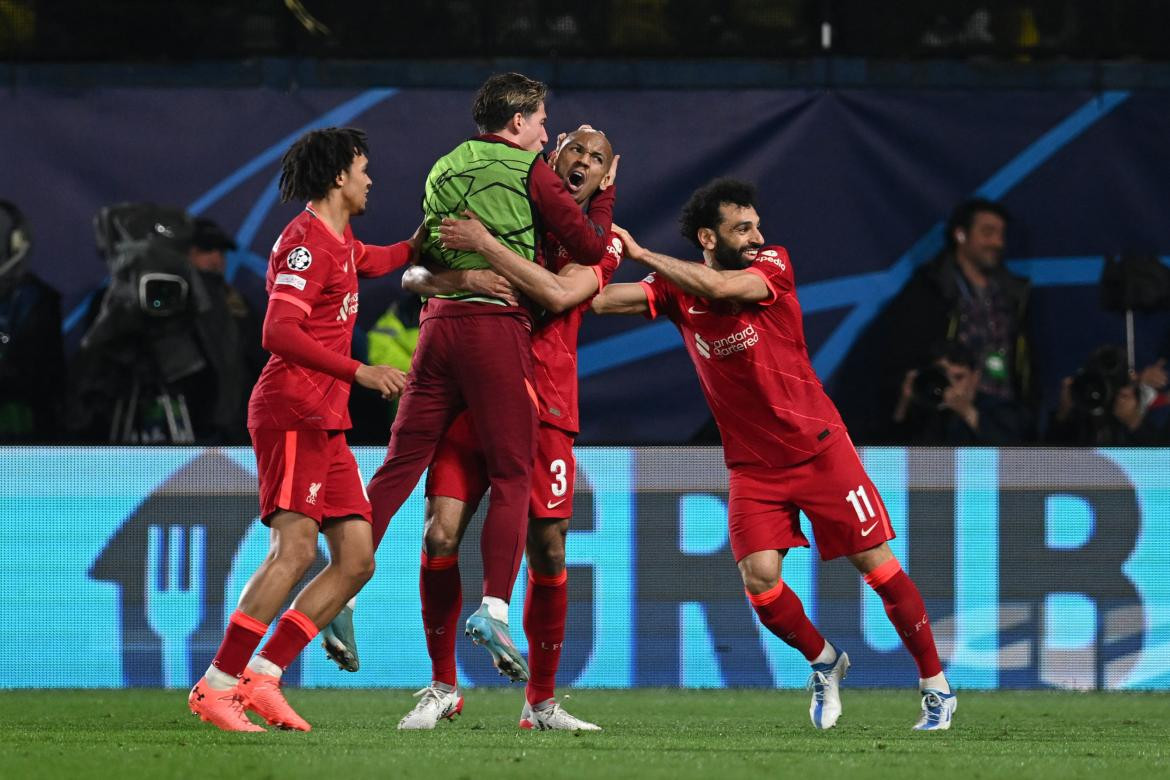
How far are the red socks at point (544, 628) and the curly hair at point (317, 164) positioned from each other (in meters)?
1.54

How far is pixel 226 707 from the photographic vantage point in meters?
5.54

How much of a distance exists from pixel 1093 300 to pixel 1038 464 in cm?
204

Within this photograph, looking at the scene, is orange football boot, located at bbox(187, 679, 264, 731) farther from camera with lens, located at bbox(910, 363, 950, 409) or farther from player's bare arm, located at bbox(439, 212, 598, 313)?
camera with lens, located at bbox(910, 363, 950, 409)

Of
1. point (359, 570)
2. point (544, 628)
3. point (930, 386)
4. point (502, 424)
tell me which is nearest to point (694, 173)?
point (930, 386)

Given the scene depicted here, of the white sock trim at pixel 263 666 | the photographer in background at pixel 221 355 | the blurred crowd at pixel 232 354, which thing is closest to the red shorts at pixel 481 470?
Answer: the white sock trim at pixel 263 666

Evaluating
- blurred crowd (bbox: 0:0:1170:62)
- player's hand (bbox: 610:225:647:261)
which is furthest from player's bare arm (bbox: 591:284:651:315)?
blurred crowd (bbox: 0:0:1170:62)

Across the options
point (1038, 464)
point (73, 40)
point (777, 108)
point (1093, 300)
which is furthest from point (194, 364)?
point (1093, 300)

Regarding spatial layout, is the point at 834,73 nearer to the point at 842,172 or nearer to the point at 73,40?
the point at 842,172

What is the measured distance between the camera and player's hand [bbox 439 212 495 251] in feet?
18.7

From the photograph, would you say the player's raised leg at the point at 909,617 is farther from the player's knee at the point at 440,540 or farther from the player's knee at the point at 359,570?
the player's knee at the point at 359,570

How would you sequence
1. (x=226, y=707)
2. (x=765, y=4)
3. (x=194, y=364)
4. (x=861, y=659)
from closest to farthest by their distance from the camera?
(x=226, y=707), (x=861, y=659), (x=194, y=364), (x=765, y=4)

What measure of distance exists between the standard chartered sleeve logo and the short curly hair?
40 centimetres

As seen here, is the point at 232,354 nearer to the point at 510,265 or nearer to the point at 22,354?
the point at 22,354

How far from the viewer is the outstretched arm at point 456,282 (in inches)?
227
